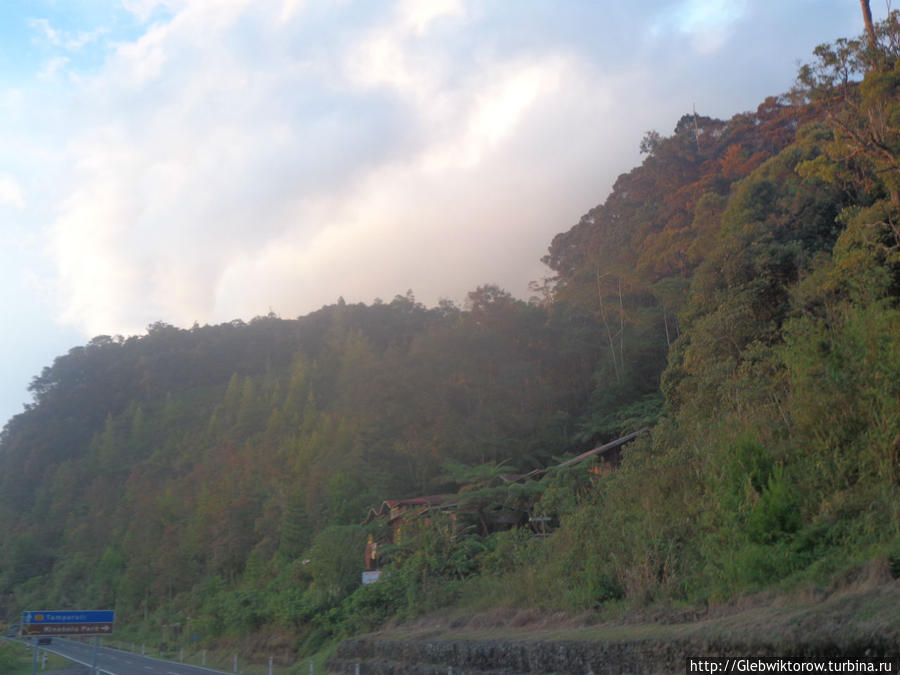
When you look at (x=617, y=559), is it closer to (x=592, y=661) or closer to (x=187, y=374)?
(x=592, y=661)

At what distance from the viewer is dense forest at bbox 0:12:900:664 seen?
13.6 m

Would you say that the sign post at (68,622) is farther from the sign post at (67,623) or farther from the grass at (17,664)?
the grass at (17,664)

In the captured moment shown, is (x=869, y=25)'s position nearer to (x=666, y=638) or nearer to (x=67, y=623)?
(x=666, y=638)

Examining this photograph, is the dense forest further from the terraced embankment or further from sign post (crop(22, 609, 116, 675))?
sign post (crop(22, 609, 116, 675))

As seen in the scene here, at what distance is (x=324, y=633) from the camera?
953 inches

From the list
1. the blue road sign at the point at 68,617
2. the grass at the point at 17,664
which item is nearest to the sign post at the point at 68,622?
the blue road sign at the point at 68,617

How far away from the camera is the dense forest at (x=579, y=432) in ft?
44.7

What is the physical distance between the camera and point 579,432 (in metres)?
36.7

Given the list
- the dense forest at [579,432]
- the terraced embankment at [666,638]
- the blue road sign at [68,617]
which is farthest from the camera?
the blue road sign at [68,617]

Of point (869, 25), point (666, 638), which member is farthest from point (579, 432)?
point (666, 638)

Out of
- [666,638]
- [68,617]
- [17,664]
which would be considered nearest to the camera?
[666,638]

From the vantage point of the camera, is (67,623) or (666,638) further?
(67,623)

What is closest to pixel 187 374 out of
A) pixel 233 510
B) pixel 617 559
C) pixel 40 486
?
pixel 40 486

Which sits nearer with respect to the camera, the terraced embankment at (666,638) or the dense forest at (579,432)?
the terraced embankment at (666,638)
